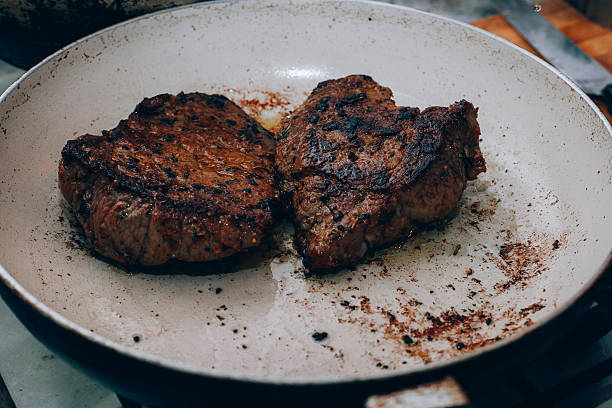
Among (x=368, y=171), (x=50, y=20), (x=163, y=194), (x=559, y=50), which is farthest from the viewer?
(x=559, y=50)

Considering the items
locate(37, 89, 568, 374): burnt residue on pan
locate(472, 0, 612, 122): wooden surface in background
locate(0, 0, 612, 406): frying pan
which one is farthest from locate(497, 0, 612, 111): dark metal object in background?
locate(37, 89, 568, 374): burnt residue on pan

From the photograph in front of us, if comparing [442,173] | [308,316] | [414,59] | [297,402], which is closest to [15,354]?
[308,316]

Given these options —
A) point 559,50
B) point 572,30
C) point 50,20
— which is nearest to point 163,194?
point 50,20

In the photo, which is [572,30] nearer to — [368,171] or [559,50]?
[559,50]

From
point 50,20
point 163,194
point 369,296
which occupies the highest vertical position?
point 50,20

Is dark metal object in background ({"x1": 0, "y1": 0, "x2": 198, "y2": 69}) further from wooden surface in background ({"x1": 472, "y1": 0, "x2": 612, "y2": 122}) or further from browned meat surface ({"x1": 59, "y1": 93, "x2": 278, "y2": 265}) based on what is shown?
wooden surface in background ({"x1": 472, "y1": 0, "x2": 612, "y2": 122})

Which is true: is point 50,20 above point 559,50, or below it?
above

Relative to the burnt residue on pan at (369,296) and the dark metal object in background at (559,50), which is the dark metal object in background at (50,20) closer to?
the burnt residue on pan at (369,296)
